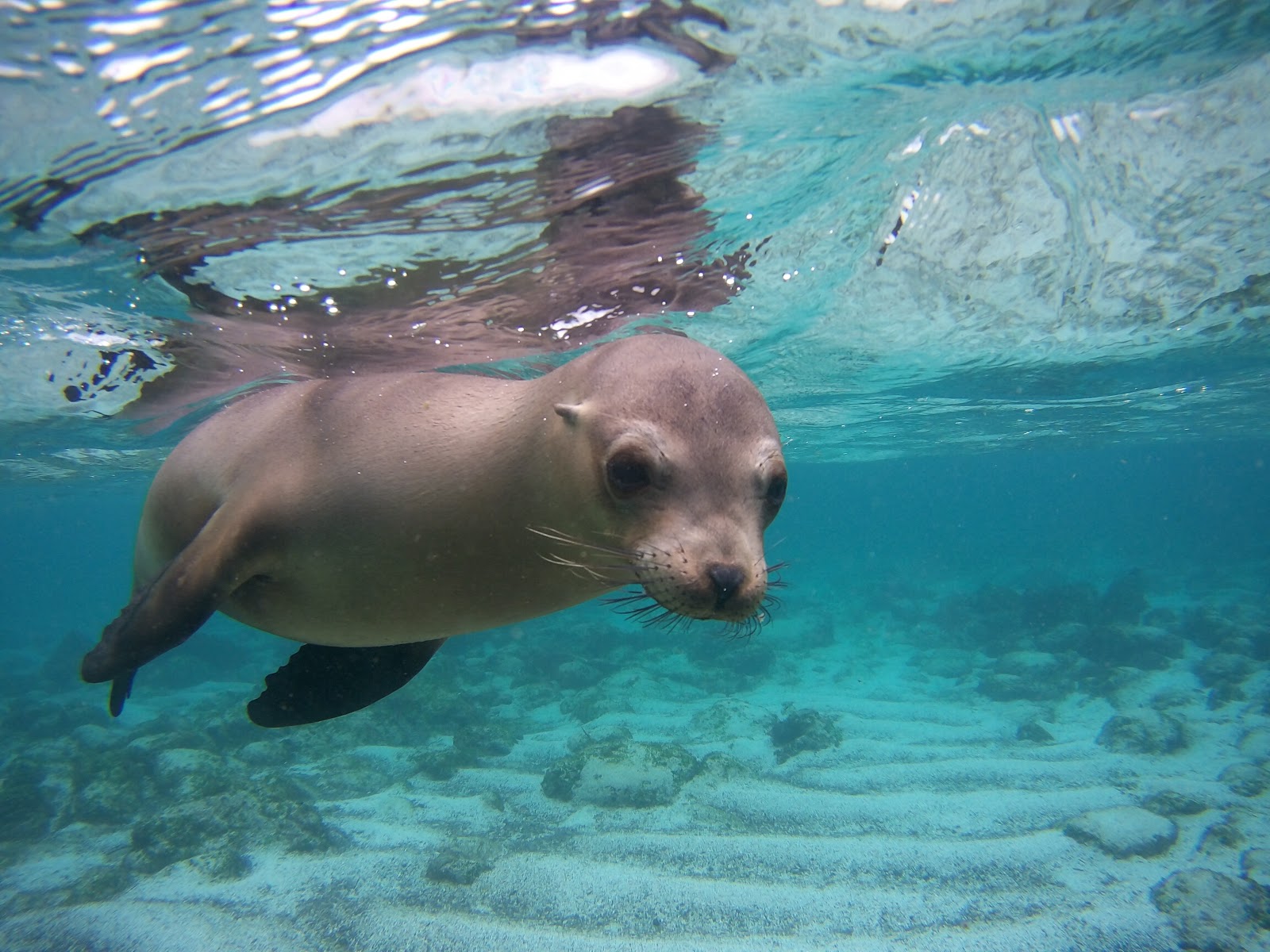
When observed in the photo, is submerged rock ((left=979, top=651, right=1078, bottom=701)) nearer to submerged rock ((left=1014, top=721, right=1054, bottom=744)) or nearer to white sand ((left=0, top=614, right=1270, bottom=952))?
submerged rock ((left=1014, top=721, right=1054, bottom=744))

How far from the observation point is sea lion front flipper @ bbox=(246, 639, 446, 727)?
3.34 metres

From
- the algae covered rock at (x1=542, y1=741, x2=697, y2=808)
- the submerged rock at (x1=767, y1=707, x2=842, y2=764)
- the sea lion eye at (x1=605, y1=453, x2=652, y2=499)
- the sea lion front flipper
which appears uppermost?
the sea lion eye at (x1=605, y1=453, x2=652, y2=499)

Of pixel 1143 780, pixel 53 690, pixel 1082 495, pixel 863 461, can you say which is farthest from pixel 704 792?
pixel 1082 495

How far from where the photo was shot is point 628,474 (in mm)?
2160

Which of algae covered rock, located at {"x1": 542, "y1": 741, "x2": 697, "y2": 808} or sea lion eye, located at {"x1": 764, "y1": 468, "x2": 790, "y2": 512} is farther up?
sea lion eye, located at {"x1": 764, "y1": 468, "x2": 790, "y2": 512}

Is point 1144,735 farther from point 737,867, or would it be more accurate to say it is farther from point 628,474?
point 628,474

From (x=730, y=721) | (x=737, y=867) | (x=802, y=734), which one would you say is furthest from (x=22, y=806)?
(x=802, y=734)

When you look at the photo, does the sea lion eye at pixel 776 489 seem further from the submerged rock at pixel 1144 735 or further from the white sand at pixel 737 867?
the submerged rock at pixel 1144 735

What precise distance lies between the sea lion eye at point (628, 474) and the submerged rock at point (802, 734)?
974 cm

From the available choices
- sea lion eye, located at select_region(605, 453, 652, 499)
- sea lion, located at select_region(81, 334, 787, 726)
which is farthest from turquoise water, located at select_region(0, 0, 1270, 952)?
sea lion eye, located at select_region(605, 453, 652, 499)

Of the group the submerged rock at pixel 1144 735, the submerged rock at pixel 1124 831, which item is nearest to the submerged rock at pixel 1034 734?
the submerged rock at pixel 1144 735

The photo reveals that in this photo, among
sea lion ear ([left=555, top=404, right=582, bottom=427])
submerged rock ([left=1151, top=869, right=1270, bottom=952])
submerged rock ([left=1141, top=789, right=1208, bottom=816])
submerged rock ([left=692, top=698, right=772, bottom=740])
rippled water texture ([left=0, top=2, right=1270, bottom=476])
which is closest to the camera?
sea lion ear ([left=555, top=404, right=582, bottom=427])

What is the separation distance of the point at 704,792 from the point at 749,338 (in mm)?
6295

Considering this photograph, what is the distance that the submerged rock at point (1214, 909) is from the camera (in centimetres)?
593
